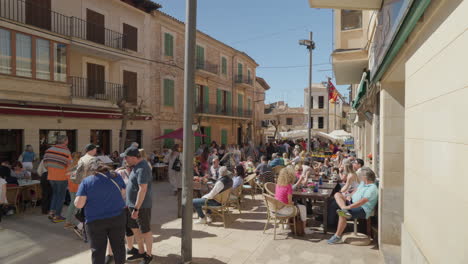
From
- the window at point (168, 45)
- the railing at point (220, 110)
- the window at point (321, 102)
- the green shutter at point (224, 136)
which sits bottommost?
the green shutter at point (224, 136)

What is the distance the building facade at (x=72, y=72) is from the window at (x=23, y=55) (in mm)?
32

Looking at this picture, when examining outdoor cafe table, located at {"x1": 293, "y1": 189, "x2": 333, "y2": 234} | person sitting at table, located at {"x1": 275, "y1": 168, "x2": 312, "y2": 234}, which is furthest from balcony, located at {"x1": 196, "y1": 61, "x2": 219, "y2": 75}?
person sitting at table, located at {"x1": 275, "y1": 168, "x2": 312, "y2": 234}

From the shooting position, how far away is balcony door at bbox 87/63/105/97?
46.0 feet

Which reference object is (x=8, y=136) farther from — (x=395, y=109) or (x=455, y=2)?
(x=455, y=2)

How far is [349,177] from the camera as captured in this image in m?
6.37

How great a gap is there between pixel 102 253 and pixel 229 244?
2301 mm

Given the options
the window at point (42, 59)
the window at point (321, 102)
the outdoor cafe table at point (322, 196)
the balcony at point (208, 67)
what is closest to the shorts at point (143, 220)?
the outdoor cafe table at point (322, 196)

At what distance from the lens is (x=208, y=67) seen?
22109 mm

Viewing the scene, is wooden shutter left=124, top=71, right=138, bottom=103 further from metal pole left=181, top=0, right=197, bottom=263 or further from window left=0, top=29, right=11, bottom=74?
metal pole left=181, top=0, right=197, bottom=263

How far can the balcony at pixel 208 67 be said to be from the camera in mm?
20906

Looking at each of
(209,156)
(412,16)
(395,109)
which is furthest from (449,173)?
(209,156)

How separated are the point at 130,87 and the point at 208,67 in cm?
755

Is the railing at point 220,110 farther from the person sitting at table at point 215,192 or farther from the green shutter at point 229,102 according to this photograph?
the person sitting at table at point 215,192

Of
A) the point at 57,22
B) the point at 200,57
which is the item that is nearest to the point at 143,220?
the point at 57,22
